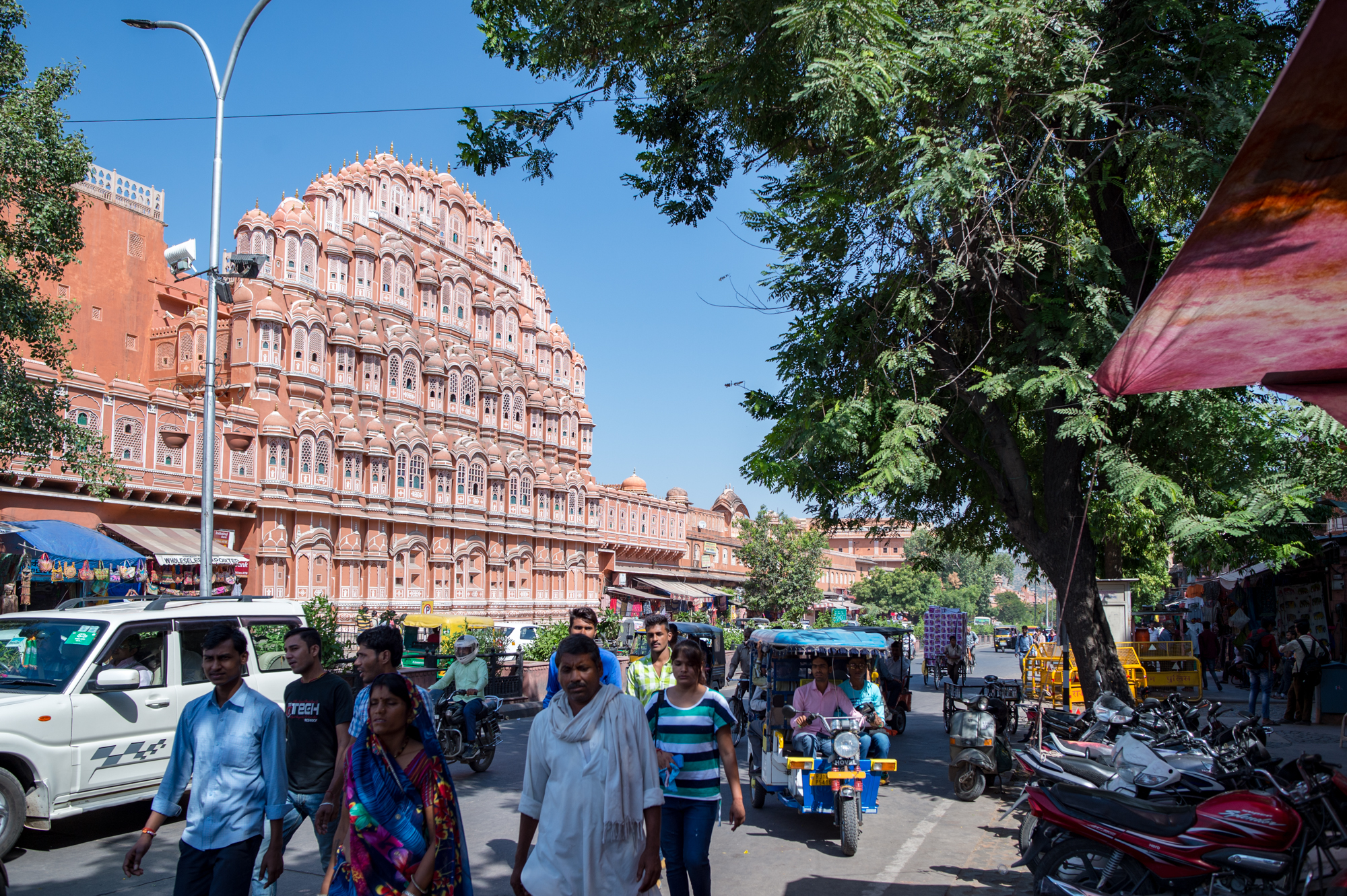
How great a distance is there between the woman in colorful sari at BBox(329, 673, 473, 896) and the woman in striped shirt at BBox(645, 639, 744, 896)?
135 centimetres

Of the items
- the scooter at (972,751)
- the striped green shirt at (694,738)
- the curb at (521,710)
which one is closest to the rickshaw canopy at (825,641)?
the scooter at (972,751)

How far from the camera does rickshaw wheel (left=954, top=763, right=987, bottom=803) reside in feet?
31.6

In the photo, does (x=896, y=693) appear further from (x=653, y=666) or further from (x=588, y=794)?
(x=588, y=794)

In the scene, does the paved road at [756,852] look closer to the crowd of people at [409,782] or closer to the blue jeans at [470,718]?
the blue jeans at [470,718]

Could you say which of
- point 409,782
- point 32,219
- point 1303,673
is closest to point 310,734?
point 409,782

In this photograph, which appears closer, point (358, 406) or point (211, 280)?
point (211, 280)

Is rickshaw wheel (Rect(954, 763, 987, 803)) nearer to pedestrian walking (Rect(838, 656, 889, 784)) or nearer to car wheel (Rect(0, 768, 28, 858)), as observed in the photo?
pedestrian walking (Rect(838, 656, 889, 784))

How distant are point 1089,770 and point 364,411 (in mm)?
35543

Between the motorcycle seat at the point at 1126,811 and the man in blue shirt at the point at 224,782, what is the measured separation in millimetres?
4463

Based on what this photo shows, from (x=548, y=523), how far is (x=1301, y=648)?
36.7 metres

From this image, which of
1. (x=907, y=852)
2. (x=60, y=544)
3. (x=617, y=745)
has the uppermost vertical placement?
(x=60, y=544)

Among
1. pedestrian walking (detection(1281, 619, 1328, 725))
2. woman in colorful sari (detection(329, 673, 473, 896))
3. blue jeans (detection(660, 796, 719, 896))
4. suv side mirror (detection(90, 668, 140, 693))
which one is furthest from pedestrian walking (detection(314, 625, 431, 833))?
pedestrian walking (detection(1281, 619, 1328, 725))

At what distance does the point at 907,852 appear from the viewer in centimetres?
758

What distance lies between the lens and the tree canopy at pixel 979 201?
8.48 m
